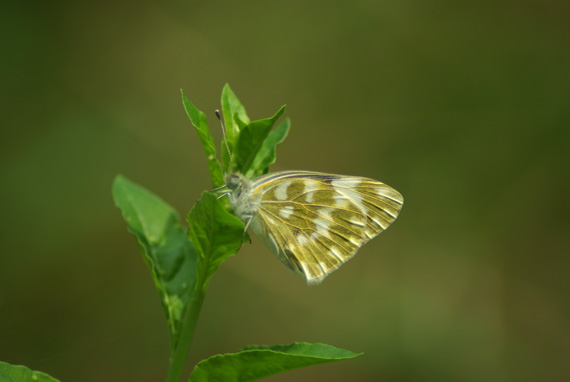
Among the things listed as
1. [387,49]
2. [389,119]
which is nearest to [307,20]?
[387,49]

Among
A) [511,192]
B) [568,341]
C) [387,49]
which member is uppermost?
[387,49]

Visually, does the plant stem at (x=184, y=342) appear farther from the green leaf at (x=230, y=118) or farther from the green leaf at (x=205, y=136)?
the green leaf at (x=230, y=118)

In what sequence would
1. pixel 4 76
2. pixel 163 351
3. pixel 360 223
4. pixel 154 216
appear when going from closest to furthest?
pixel 154 216
pixel 360 223
pixel 163 351
pixel 4 76

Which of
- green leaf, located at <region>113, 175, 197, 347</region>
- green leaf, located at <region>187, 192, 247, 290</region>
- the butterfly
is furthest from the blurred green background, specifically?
green leaf, located at <region>187, 192, 247, 290</region>

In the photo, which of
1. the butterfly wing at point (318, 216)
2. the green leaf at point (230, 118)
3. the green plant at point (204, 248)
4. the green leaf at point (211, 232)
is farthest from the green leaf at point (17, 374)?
the butterfly wing at point (318, 216)

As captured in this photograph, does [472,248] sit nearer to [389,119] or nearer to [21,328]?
[389,119]

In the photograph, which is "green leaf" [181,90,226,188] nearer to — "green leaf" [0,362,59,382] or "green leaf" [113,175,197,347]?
"green leaf" [113,175,197,347]

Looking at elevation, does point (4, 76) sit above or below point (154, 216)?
above

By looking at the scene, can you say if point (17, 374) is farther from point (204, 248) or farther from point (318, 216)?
point (318, 216)
